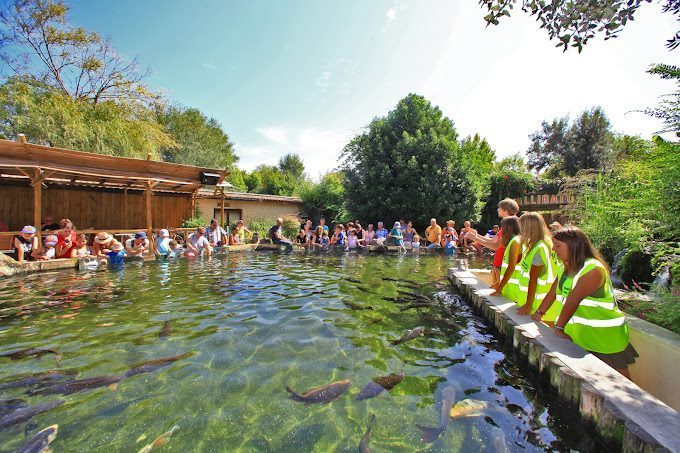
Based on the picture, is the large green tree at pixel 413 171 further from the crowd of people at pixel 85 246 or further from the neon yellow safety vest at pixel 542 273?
the neon yellow safety vest at pixel 542 273

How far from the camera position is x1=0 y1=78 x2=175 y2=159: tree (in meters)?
16.3

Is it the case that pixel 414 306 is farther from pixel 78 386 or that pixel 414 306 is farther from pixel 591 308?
pixel 78 386

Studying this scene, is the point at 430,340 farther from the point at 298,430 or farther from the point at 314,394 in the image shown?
the point at 298,430

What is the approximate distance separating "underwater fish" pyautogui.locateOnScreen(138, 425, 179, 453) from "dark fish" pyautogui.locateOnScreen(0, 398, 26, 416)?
4.93 ft

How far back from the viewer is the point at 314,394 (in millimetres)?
3320

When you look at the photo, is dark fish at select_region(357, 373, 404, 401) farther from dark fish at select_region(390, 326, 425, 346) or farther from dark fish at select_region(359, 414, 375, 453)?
dark fish at select_region(390, 326, 425, 346)

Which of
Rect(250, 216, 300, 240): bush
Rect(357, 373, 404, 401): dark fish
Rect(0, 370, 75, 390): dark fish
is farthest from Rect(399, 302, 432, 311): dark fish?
Rect(250, 216, 300, 240): bush

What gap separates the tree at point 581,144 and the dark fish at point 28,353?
36113 mm

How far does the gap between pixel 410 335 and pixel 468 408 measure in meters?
1.71

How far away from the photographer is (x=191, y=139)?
Answer: 3794 cm

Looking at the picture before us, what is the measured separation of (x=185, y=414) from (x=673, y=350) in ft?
14.6

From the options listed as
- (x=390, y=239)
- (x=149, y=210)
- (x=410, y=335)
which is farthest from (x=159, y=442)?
(x=390, y=239)

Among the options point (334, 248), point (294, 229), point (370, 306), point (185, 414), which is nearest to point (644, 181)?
point (370, 306)

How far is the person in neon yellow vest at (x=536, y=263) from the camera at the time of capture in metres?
4.36
